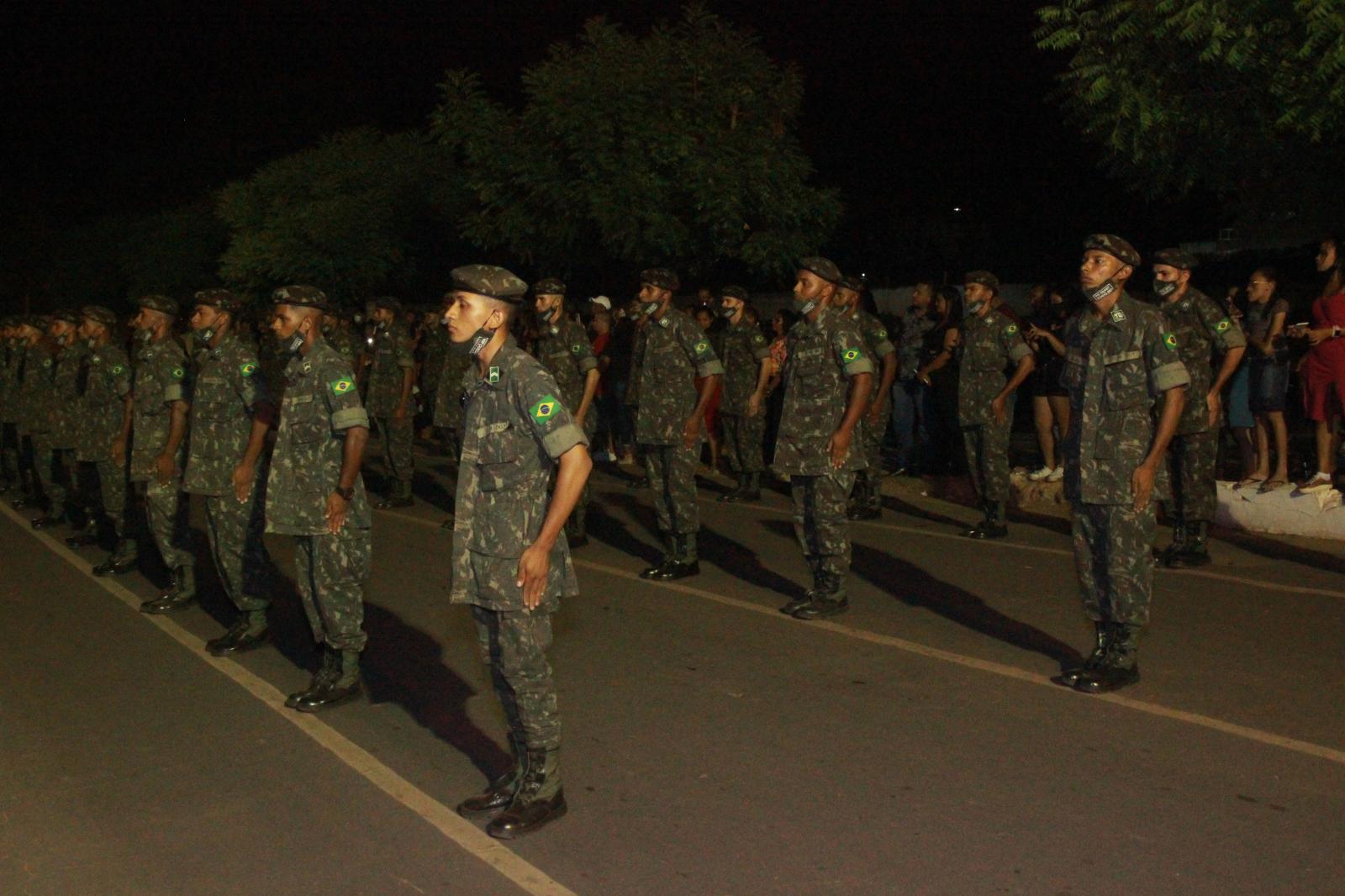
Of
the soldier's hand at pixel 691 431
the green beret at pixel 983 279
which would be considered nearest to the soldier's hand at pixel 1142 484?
the soldier's hand at pixel 691 431

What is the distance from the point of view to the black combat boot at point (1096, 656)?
671 cm

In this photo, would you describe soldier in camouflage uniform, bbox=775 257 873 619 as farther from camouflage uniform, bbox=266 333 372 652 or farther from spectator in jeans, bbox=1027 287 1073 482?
spectator in jeans, bbox=1027 287 1073 482

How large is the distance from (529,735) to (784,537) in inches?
255

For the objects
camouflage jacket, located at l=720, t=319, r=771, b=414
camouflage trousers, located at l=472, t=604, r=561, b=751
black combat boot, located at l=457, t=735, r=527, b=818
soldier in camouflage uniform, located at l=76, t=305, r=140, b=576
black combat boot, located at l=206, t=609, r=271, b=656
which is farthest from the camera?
camouflage jacket, located at l=720, t=319, r=771, b=414

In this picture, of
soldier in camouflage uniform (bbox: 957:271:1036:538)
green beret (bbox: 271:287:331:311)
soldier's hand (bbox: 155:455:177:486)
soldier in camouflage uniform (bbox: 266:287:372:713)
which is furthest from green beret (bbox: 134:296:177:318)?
soldier in camouflage uniform (bbox: 957:271:1036:538)

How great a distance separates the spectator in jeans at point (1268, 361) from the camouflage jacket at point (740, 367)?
4.62 m

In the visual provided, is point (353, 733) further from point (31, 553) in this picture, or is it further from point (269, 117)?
point (269, 117)

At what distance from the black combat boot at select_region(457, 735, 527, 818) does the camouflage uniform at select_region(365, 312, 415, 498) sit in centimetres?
899

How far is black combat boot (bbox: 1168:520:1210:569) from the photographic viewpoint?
9.66 meters

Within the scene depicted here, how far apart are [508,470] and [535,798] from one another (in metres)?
1.15

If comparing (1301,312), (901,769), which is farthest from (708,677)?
(1301,312)

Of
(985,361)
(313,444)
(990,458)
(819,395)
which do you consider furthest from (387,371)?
(313,444)

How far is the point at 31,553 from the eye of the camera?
11.7m

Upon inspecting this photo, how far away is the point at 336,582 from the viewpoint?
6.75 meters
